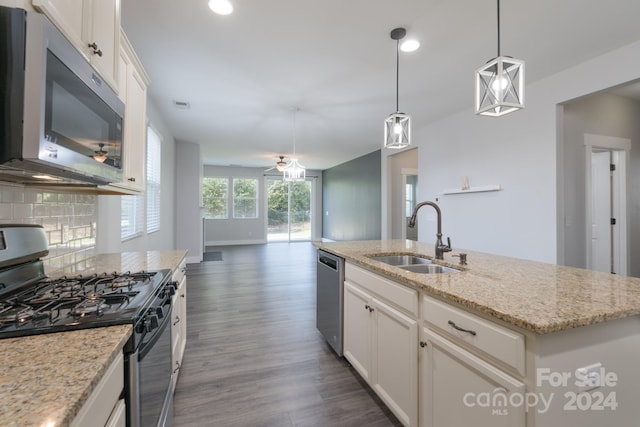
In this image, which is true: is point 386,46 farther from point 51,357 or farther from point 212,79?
point 51,357

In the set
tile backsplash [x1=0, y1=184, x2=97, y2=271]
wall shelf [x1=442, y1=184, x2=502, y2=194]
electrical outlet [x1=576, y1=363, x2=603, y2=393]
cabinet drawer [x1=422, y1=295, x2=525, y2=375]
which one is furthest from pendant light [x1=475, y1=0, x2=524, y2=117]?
Answer: wall shelf [x1=442, y1=184, x2=502, y2=194]

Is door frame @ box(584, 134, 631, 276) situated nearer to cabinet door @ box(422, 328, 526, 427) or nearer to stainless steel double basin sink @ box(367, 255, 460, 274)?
stainless steel double basin sink @ box(367, 255, 460, 274)

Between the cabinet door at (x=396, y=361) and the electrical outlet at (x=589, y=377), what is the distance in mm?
597

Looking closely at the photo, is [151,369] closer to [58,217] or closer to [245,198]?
[58,217]

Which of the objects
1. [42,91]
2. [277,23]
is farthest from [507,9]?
[42,91]

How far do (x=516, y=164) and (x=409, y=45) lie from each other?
2.16 metres

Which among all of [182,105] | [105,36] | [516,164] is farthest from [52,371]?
[516,164]

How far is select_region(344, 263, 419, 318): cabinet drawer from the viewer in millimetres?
1420

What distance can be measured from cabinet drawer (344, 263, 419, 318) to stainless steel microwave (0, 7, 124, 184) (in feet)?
5.04

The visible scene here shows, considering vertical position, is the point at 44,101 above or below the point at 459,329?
above

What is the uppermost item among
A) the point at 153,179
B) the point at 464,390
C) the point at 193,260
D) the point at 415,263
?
the point at 153,179

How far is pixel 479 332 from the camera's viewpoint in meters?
1.05

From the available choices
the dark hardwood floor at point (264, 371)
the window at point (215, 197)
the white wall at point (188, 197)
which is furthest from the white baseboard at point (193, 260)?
the window at point (215, 197)

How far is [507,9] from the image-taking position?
81.6 inches
